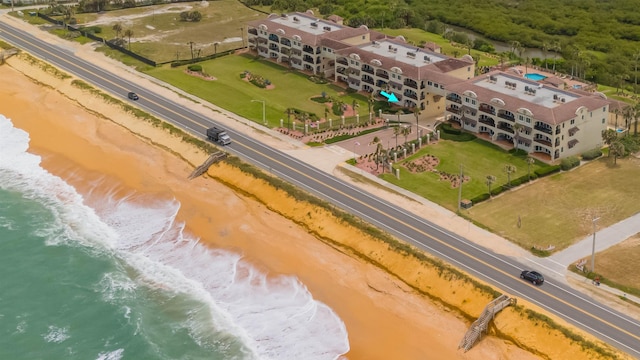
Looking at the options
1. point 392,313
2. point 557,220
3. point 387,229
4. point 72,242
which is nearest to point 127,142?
point 72,242

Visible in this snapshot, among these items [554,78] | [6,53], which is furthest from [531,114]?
[6,53]

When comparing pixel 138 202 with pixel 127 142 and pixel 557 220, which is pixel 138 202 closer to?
pixel 127 142

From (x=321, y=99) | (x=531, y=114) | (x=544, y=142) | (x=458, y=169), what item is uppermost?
(x=531, y=114)

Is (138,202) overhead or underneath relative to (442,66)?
underneath

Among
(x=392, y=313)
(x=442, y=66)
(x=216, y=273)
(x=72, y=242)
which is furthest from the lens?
(x=442, y=66)

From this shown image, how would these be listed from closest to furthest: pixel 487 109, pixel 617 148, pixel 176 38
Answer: pixel 617 148 < pixel 487 109 < pixel 176 38

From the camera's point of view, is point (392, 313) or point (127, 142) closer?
point (392, 313)

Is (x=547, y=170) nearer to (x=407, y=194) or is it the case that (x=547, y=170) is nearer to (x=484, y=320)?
(x=407, y=194)
